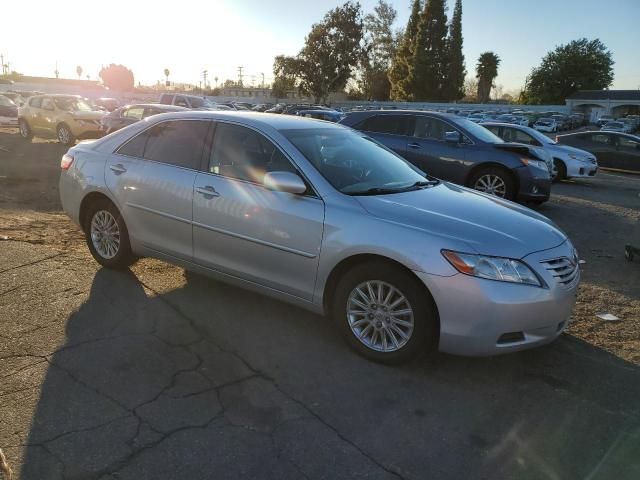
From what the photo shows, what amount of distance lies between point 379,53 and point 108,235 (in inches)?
3193

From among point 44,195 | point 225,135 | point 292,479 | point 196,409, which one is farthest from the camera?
point 44,195

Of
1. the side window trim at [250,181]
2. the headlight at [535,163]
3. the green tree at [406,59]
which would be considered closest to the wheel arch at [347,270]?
the side window trim at [250,181]

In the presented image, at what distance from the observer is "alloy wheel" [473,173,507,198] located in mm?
9469

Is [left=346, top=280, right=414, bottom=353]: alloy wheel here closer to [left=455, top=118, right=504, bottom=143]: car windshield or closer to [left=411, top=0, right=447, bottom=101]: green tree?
[left=455, top=118, right=504, bottom=143]: car windshield

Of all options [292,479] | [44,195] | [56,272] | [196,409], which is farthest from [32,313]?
[44,195]

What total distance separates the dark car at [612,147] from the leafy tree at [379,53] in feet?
211

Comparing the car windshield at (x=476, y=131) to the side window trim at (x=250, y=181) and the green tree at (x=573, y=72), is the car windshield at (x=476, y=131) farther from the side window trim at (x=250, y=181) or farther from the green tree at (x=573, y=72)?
the green tree at (x=573, y=72)

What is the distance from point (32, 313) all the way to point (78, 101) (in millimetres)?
16453

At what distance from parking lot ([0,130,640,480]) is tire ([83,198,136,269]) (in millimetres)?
169

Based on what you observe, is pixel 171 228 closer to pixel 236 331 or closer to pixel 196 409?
pixel 236 331

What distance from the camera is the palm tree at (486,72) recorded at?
91.9 meters

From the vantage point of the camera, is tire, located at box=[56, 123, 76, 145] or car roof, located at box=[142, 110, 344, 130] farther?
tire, located at box=[56, 123, 76, 145]

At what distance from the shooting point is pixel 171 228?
4.64 m

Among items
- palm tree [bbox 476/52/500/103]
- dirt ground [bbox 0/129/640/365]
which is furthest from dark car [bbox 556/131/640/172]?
palm tree [bbox 476/52/500/103]
